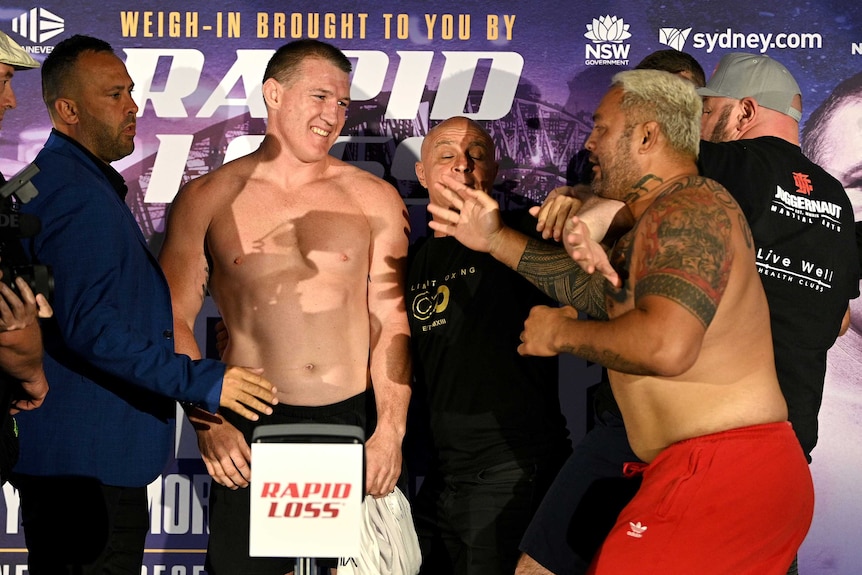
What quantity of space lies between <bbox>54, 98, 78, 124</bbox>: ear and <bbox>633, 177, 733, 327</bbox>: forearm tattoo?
1.88 metres

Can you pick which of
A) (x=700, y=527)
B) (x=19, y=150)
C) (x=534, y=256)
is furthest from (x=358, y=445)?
(x=19, y=150)

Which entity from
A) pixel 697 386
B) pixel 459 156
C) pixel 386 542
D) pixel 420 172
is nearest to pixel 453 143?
pixel 459 156

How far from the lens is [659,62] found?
3885 mm

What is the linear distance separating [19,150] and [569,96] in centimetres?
222

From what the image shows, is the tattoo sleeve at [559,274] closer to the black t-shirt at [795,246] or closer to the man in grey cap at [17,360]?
the black t-shirt at [795,246]

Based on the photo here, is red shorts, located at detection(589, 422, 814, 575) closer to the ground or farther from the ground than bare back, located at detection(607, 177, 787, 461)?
closer to the ground

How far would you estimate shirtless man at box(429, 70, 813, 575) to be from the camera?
241cm

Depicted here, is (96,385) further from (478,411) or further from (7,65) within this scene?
(478,411)

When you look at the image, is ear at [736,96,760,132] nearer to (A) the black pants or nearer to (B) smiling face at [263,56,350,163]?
(B) smiling face at [263,56,350,163]

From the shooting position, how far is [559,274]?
10.1 ft

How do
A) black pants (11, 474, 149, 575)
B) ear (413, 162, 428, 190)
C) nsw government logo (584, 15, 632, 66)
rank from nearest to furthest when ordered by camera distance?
1. black pants (11, 474, 149, 575)
2. ear (413, 162, 428, 190)
3. nsw government logo (584, 15, 632, 66)

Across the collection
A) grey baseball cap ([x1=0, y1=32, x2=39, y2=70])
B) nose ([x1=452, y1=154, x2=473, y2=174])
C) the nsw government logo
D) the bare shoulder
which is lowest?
the bare shoulder

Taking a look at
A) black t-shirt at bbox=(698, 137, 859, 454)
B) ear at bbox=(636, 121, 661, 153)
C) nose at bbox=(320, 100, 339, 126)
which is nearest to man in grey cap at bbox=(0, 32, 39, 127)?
nose at bbox=(320, 100, 339, 126)

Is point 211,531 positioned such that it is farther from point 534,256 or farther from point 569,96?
point 569,96
